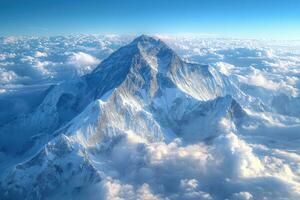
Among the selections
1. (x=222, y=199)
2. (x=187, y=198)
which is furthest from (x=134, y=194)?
(x=222, y=199)

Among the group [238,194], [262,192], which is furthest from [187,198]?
[262,192]

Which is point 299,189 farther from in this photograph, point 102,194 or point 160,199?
point 102,194

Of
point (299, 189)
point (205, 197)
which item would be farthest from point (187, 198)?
point (299, 189)

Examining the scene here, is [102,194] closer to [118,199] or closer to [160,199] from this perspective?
[118,199]

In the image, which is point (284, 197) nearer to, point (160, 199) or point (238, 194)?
point (238, 194)

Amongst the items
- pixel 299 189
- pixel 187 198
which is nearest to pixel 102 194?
pixel 187 198

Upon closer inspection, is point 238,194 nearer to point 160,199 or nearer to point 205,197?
point 205,197
